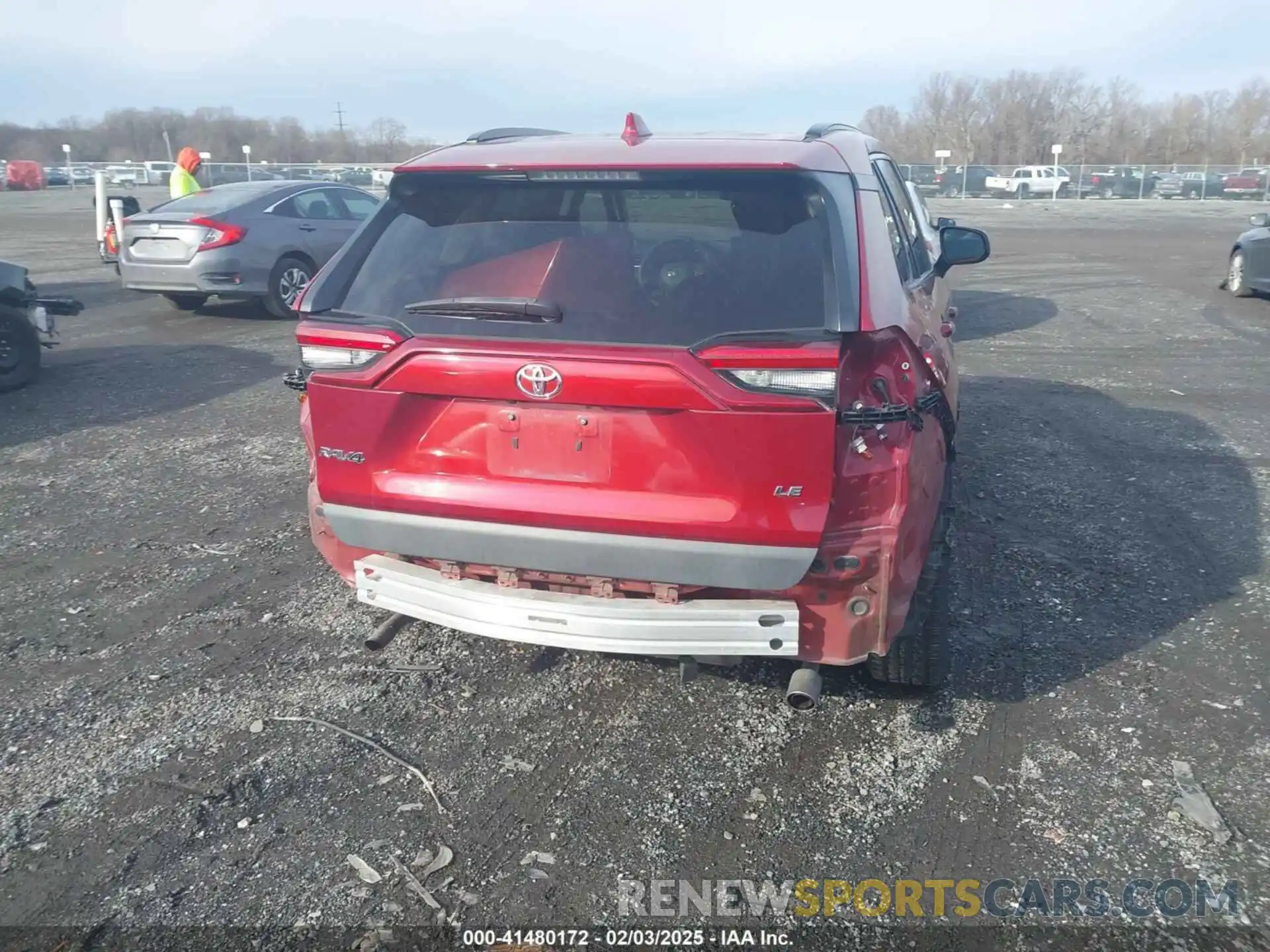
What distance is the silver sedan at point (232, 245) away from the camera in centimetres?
1127

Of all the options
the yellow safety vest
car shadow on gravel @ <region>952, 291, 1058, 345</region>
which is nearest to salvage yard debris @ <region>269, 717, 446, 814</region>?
car shadow on gravel @ <region>952, 291, 1058, 345</region>

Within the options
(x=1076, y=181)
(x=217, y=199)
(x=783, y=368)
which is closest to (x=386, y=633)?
(x=783, y=368)

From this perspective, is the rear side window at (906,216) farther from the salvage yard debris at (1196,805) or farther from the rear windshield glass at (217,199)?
the rear windshield glass at (217,199)

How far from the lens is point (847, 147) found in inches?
143

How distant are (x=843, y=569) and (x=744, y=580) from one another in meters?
0.30

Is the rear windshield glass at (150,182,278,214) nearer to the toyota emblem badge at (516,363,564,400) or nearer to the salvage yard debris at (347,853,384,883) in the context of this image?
the toyota emblem badge at (516,363,564,400)

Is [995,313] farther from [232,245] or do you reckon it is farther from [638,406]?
[638,406]

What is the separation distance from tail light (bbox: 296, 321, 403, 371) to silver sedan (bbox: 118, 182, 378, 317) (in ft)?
28.1

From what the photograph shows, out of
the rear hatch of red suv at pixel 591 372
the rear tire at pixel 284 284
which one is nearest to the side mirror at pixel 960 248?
the rear hatch of red suv at pixel 591 372

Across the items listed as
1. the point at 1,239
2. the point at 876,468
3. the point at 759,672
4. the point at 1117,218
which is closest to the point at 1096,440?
the point at 759,672

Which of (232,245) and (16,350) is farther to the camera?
(232,245)

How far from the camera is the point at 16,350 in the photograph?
837 centimetres

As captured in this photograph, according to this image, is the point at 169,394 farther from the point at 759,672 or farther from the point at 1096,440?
the point at 1096,440

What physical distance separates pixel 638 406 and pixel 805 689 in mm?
1030
